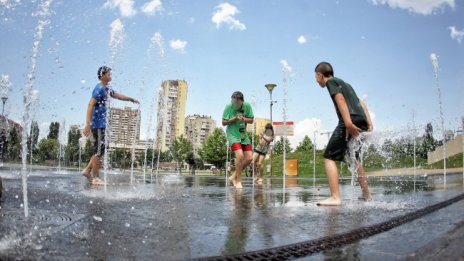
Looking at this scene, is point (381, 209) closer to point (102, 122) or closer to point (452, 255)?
point (452, 255)

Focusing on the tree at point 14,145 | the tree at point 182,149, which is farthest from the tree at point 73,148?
Result: the tree at point 14,145

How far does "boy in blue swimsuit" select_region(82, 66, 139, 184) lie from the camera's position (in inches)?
290

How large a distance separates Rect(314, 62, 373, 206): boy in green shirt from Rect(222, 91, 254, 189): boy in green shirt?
2.92m

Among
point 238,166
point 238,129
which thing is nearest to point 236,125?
point 238,129

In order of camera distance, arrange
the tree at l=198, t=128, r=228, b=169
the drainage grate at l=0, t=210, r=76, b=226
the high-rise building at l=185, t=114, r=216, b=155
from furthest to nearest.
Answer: the high-rise building at l=185, t=114, r=216, b=155, the tree at l=198, t=128, r=228, b=169, the drainage grate at l=0, t=210, r=76, b=226

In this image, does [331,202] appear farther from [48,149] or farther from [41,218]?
[48,149]

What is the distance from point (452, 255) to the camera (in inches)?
85.4

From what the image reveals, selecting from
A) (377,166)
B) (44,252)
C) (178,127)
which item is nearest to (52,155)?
(178,127)

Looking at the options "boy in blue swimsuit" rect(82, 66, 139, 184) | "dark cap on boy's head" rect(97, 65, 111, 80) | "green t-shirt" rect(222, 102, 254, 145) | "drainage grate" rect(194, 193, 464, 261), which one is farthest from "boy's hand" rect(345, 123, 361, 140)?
"dark cap on boy's head" rect(97, 65, 111, 80)

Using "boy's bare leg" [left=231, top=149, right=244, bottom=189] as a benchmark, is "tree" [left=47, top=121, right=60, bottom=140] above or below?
above

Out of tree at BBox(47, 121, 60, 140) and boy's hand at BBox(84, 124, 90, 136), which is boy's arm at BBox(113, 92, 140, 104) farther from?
tree at BBox(47, 121, 60, 140)

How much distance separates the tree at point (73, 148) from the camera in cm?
9312

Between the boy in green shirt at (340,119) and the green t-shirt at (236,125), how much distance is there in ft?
9.98

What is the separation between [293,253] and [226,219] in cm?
127
